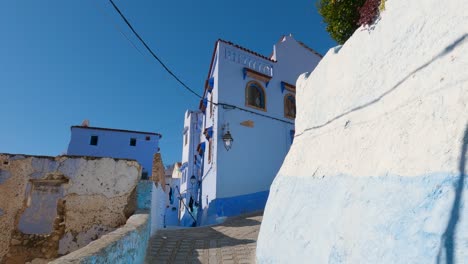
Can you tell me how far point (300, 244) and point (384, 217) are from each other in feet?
4.99

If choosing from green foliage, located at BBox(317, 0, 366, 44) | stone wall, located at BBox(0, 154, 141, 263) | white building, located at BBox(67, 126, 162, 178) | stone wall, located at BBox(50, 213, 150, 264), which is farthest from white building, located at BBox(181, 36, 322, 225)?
stone wall, located at BBox(50, 213, 150, 264)

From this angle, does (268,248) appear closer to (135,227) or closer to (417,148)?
(135,227)

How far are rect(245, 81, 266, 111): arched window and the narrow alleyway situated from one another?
7.60 meters

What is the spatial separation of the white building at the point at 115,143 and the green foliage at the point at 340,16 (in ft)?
64.9

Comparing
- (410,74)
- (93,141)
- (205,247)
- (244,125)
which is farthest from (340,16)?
(93,141)

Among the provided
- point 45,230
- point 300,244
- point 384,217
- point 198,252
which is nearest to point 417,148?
point 384,217

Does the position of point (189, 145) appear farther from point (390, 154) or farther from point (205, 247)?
point (390, 154)

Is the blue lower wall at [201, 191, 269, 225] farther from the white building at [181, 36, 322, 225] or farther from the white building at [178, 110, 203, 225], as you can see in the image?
the white building at [178, 110, 203, 225]

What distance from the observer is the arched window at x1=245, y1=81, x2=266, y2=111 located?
15.5 m

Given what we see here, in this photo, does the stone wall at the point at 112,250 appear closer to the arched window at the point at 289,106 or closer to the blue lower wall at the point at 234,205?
the blue lower wall at the point at 234,205

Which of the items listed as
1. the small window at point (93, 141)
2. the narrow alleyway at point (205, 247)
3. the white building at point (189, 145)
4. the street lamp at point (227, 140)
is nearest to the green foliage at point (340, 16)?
the narrow alleyway at point (205, 247)

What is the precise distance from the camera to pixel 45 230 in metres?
7.56

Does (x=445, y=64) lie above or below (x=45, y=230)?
above

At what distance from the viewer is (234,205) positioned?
13.6 m
